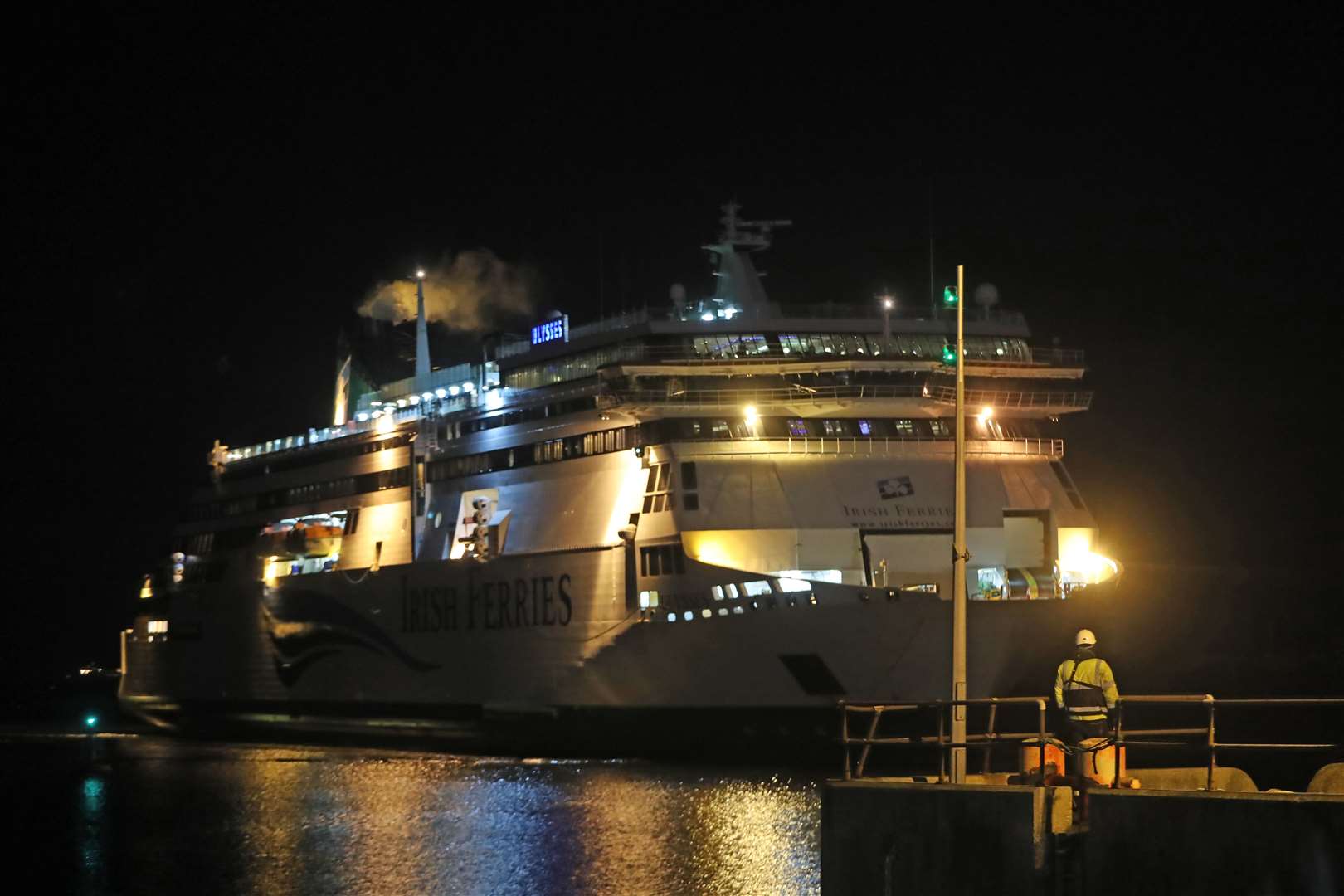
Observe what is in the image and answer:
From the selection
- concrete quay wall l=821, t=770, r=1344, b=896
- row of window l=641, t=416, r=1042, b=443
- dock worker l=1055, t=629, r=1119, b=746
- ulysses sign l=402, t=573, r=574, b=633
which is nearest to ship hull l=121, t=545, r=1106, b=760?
ulysses sign l=402, t=573, r=574, b=633

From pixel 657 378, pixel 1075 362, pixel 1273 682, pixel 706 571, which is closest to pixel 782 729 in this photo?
pixel 706 571

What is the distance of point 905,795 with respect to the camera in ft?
41.4

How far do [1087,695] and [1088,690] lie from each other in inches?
1.6

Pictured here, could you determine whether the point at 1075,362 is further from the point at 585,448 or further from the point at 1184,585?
the point at 585,448

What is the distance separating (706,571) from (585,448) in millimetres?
6095

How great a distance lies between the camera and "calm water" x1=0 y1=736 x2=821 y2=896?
20109 millimetres

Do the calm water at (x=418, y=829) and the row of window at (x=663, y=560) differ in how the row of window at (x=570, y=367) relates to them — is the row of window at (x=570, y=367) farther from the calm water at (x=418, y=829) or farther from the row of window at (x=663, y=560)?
the calm water at (x=418, y=829)

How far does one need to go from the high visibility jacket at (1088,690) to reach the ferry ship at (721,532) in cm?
1736

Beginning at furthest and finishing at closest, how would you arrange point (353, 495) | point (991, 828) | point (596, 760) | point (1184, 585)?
point (353, 495) < point (1184, 585) < point (596, 760) < point (991, 828)

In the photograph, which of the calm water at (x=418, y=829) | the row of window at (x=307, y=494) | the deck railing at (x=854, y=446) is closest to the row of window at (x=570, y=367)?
the deck railing at (x=854, y=446)

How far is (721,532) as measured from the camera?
3494 centimetres

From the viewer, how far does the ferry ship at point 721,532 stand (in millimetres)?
32219

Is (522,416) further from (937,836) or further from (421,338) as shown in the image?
(937,836)

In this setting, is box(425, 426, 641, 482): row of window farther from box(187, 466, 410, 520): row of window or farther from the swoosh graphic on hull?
the swoosh graphic on hull
